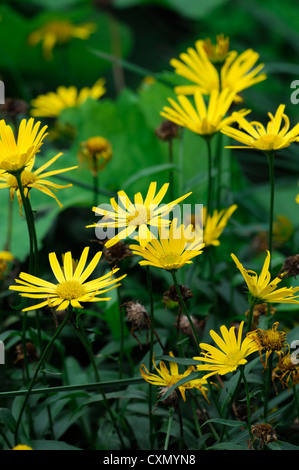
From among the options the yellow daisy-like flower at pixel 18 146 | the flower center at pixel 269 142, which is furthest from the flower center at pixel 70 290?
the flower center at pixel 269 142

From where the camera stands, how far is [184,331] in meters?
0.64

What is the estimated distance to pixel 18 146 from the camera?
0.54 meters

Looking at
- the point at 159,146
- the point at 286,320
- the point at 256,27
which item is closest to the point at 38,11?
the point at 256,27

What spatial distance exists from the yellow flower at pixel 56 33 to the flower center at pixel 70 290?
1256 mm

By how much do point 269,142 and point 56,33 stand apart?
3.98 ft

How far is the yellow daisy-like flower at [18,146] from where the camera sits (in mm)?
498

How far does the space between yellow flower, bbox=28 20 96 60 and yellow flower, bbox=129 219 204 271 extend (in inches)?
48.7

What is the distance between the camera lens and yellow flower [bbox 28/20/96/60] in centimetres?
162

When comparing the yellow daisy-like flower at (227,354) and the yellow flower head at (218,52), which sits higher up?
the yellow flower head at (218,52)

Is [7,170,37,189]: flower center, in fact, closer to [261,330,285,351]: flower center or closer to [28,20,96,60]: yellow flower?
[261,330,285,351]: flower center

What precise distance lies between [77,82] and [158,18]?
51 cm

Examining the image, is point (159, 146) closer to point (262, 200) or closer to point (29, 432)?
point (262, 200)

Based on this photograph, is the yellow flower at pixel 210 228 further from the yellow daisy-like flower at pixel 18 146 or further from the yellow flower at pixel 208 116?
the yellow daisy-like flower at pixel 18 146

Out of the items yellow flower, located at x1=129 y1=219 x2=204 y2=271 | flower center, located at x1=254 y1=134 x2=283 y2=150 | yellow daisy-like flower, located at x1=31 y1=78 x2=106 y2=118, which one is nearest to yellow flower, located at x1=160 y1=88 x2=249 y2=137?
flower center, located at x1=254 y1=134 x2=283 y2=150
